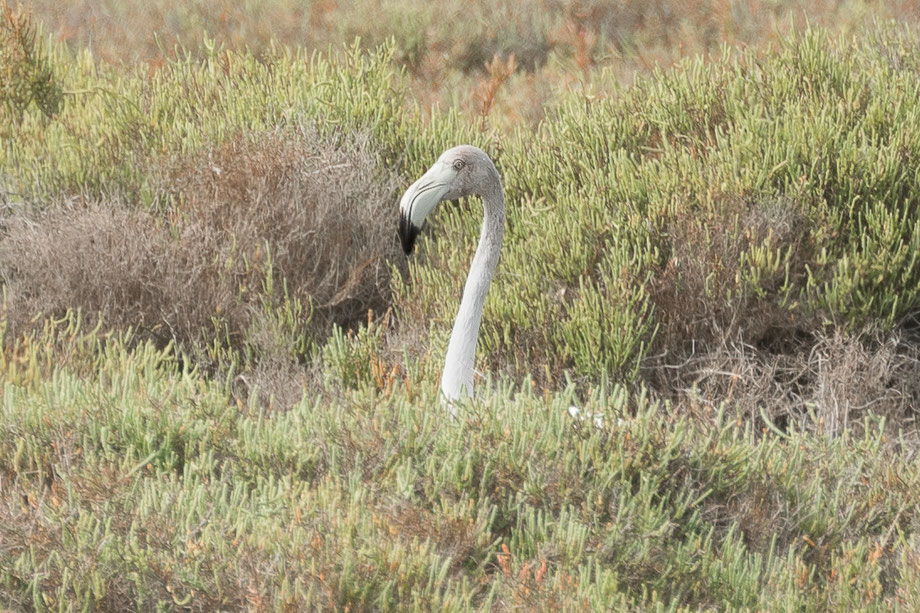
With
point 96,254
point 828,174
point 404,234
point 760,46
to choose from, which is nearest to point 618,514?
point 404,234

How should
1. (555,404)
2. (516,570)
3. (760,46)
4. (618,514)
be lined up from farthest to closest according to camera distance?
(760,46) < (555,404) < (618,514) < (516,570)

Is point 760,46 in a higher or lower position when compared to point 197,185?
higher

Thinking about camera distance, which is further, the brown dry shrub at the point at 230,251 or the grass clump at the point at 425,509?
the brown dry shrub at the point at 230,251

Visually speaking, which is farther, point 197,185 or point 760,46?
point 760,46

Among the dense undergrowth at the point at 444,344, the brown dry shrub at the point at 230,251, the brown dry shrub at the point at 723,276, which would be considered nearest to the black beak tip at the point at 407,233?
the dense undergrowth at the point at 444,344

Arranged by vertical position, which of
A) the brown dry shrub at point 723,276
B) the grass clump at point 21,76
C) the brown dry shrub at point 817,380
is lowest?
the brown dry shrub at point 817,380

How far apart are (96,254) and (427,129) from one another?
6.26 feet

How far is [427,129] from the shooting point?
6.01 m

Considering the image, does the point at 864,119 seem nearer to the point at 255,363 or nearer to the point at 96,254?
the point at 255,363

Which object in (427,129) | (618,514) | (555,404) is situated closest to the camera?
(618,514)

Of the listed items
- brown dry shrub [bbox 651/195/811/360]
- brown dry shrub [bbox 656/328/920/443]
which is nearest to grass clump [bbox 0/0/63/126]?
brown dry shrub [bbox 651/195/811/360]

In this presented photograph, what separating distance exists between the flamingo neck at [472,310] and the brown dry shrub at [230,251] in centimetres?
124

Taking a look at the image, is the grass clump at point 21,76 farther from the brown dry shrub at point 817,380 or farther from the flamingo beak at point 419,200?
the brown dry shrub at point 817,380

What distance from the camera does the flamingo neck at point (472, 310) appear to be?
392cm
